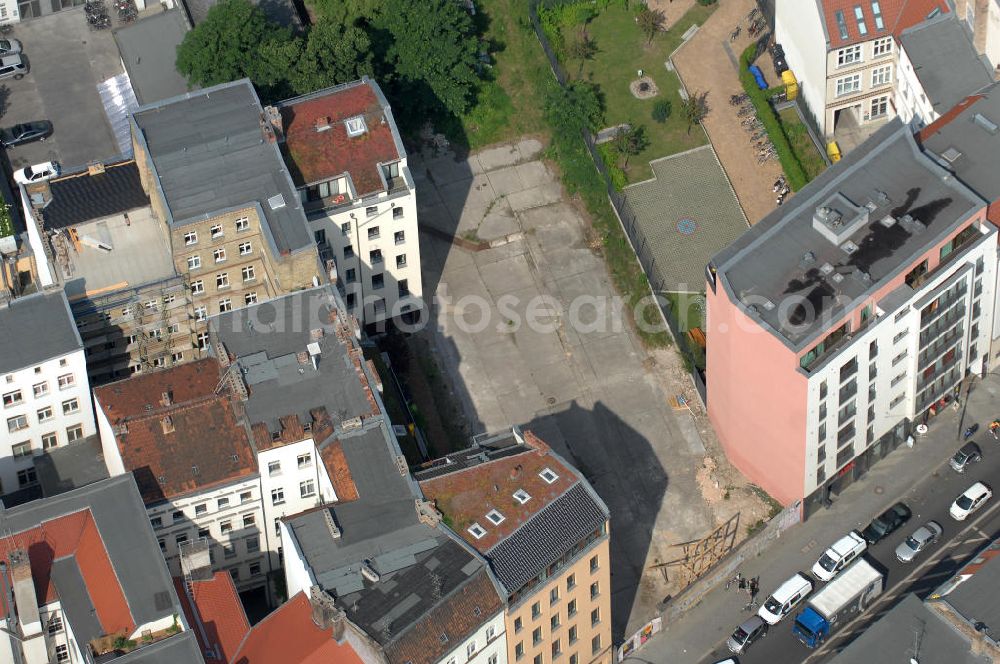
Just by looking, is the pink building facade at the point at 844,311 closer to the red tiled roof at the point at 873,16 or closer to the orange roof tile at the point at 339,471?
the red tiled roof at the point at 873,16

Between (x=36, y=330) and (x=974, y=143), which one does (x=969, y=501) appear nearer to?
(x=974, y=143)

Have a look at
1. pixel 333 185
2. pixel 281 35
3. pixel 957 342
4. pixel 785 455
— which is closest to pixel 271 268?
pixel 333 185

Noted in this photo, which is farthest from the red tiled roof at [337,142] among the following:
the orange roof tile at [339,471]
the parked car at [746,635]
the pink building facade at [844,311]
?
the parked car at [746,635]

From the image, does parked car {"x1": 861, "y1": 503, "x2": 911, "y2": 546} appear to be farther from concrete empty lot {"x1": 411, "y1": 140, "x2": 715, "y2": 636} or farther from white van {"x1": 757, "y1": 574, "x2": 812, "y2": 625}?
concrete empty lot {"x1": 411, "y1": 140, "x2": 715, "y2": 636}

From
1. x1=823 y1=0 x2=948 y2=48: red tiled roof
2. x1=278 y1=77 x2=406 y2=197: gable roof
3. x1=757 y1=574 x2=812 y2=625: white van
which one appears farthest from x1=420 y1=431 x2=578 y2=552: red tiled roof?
x1=823 y1=0 x2=948 y2=48: red tiled roof

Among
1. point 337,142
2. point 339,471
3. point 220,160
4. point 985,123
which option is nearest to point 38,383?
point 220,160
